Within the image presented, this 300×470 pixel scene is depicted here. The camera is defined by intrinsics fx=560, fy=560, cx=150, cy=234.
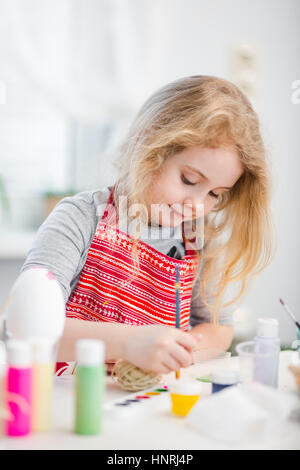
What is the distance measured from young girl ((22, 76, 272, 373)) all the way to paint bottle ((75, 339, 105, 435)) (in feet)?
0.99

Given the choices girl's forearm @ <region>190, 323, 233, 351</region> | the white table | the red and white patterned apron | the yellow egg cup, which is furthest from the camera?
girl's forearm @ <region>190, 323, 233, 351</region>

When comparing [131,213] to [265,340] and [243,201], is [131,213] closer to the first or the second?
[243,201]

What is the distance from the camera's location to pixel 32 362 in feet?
2.15

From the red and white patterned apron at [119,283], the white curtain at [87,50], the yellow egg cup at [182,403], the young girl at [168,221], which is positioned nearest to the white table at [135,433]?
the yellow egg cup at [182,403]

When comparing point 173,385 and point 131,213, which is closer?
point 173,385

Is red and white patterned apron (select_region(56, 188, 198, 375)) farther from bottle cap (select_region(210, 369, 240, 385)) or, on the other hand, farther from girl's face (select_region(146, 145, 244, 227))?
bottle cap (select_region(210, 369, 240, 385))

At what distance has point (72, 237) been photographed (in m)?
1.11

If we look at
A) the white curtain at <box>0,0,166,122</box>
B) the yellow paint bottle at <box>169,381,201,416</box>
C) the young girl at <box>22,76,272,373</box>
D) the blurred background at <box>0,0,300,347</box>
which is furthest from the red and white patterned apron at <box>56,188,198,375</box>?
the white curtain at <box>0,0,166,122</box>

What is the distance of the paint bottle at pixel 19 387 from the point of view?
635 mm

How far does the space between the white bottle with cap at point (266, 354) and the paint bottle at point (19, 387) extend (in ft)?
1.06

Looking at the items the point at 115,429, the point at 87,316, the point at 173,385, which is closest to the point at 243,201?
the point at 87,316

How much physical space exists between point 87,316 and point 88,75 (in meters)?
1.61

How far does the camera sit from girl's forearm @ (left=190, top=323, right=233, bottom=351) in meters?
1.28

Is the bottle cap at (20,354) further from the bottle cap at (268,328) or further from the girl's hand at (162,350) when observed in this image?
the bottle cap at (268,328)
